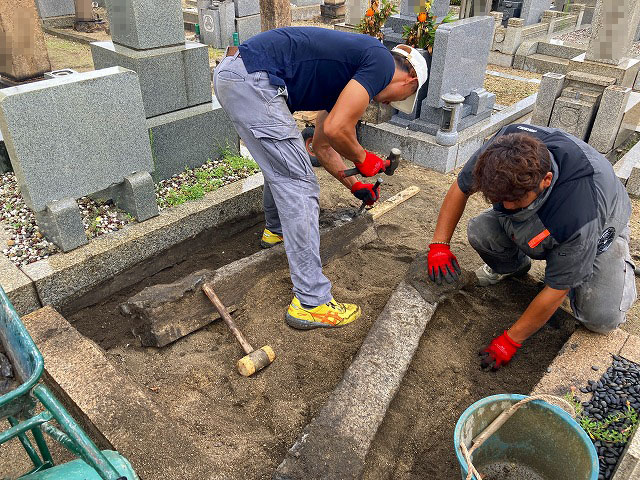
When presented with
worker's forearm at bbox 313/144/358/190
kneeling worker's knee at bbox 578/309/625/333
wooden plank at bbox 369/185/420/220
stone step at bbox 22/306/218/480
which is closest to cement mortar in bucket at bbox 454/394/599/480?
kneeling worker's knee at bbox 578/309/625/333

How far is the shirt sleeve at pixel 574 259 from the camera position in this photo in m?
2.40

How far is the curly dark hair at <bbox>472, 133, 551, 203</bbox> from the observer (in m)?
2.21

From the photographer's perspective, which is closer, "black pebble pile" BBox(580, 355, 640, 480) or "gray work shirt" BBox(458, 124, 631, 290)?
"black pebble pile" BBox(580, 355, 640, 480)

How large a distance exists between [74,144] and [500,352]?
289cm

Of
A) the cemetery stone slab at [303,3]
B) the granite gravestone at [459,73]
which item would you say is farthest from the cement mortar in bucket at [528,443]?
the cemetery stone slab at [303,3]

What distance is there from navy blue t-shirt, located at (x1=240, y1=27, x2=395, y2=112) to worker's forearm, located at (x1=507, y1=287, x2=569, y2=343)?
141 cm

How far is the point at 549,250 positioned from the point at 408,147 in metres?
3.18

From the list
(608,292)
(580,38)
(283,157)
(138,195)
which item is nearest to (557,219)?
(608,292)

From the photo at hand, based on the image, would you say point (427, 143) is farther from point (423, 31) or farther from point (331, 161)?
point (331, 161)

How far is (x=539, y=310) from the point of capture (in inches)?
100.0

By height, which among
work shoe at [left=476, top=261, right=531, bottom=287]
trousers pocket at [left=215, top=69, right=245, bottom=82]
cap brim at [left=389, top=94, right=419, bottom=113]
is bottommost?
work shoe at [left=476, top=261, right=531, bottom=287]

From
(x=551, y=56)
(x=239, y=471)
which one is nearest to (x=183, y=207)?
(x=239, y=471)

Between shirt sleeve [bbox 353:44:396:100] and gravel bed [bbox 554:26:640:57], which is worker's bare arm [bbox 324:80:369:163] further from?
gravel bed [bbox 554:26:640:57]

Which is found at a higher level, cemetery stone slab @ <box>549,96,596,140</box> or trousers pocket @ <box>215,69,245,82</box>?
trousers pocket @ <box>215,69,245,82</box>
